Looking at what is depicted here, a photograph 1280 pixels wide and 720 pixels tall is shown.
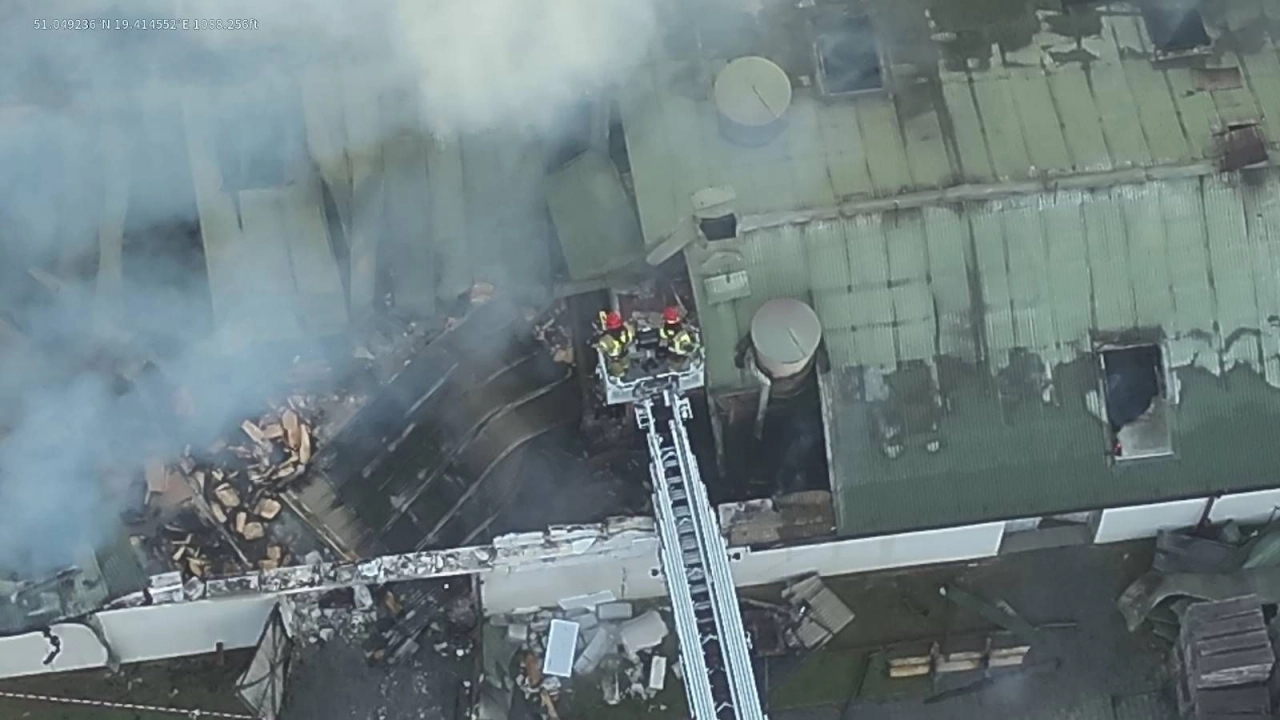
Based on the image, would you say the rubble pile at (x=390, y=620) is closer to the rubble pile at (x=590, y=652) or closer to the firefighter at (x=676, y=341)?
the rubble pile at (x=590, y=652)

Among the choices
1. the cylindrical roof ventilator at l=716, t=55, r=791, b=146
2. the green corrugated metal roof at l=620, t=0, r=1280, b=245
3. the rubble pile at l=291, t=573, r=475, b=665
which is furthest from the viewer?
the rubble pile at l=291, t=573, r=475, b=665

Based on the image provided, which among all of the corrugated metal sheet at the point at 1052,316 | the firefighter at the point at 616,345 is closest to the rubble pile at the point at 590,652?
the corrugated metal sheet at the point at 1052,316

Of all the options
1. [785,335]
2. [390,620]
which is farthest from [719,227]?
[390,620]

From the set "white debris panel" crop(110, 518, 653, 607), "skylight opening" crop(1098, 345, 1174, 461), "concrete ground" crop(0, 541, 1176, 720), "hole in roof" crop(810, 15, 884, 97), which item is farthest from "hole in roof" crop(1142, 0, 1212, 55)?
"white debris panel" crop(110, 518, 653, 607)

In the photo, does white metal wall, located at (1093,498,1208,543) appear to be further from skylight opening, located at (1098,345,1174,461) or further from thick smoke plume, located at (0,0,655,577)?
thick smoke plume, located at (0,0,655,577)

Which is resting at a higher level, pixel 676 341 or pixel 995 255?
pixel 995 255

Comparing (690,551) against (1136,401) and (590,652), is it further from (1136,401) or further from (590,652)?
(1136,401)
